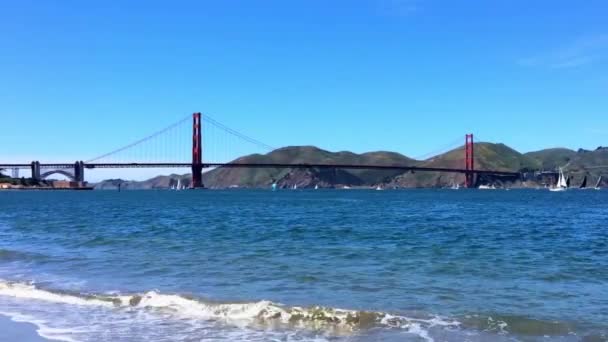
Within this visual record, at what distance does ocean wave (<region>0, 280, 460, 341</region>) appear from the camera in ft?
25.6

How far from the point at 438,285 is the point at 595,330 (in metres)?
3.27

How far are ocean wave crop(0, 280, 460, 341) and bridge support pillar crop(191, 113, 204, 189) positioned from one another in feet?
280

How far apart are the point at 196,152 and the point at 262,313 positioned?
307 ft

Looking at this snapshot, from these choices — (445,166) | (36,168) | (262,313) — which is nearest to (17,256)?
(262,313)

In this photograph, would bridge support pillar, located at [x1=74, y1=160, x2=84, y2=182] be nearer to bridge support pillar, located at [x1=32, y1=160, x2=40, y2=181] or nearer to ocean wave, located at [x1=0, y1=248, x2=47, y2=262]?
bridge support pillar, located at [x1=32, y1=160, x2=40, y2=181]

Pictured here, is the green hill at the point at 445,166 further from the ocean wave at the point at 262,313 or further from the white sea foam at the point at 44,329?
the white sea foam at the point at 44,329

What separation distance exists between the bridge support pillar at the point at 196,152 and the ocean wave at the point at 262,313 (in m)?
85.5

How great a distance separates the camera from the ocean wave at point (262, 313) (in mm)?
7805

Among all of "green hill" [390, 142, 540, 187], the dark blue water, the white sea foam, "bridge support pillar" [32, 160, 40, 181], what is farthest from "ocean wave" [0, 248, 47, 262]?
"green hill" [390, 142, 540, 187]

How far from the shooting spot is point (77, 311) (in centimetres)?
873

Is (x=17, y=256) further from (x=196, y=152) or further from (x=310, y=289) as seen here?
(x=196, y=152)

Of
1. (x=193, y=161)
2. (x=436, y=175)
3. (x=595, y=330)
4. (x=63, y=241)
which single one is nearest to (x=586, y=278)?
(x=595, y=330)

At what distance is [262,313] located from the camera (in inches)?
331

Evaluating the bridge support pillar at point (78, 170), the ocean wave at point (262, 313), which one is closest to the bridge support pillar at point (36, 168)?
the bridge support pillar at point (78, 170)
